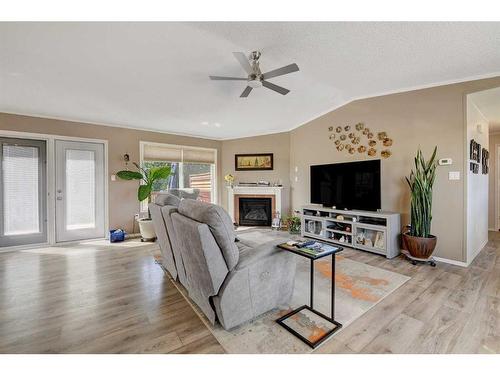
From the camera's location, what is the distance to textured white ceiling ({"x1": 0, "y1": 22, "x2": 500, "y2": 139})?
2.03 metres

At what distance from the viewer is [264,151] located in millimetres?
6113

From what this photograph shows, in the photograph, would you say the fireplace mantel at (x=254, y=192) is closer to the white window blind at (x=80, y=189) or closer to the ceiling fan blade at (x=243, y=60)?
the white window blind at (x=80, y=189)

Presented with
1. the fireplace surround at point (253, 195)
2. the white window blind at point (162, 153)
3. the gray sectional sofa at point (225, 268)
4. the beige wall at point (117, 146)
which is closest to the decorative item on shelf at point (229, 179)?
the fireplace surround at point (253, 195)

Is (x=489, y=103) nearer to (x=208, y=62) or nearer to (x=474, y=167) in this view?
(x=474, y=167)

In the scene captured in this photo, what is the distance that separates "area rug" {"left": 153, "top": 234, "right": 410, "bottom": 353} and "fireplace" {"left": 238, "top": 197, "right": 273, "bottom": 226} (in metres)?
2.67

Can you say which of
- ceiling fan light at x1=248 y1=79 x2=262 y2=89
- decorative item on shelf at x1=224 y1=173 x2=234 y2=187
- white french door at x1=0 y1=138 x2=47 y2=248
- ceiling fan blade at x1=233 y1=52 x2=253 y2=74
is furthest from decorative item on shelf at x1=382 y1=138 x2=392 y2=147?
white french door at x1=0 y1=138 x2=47 y2=248

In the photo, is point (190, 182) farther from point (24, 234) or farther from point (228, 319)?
point (228, 319)

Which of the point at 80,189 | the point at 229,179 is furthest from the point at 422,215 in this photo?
the point at 80,189

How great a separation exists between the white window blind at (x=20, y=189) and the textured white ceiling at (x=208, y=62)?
2.51 feet

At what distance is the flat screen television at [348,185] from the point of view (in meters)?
3.64

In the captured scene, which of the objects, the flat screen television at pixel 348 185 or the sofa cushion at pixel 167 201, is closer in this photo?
the sofa cushion at pixel 167 201

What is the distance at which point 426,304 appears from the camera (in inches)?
83.8

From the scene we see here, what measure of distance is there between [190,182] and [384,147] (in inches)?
180

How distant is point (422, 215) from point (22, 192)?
6514mm
